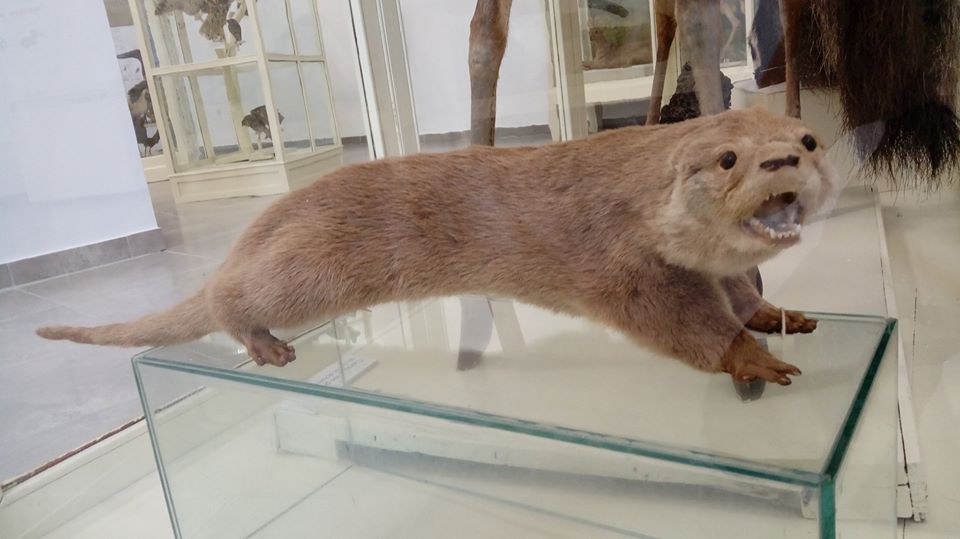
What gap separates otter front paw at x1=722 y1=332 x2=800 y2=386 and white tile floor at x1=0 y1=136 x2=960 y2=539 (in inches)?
9.1

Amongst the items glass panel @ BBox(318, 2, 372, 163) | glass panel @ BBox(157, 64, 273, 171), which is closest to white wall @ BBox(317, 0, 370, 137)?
glass panel @ BBox(318, 2, 372, 163)

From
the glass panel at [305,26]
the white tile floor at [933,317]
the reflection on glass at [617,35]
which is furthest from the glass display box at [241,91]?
the white tile floor at [933,317]

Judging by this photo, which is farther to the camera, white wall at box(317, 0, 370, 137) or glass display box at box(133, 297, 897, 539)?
white wall at box(317, 0, 370, 137)

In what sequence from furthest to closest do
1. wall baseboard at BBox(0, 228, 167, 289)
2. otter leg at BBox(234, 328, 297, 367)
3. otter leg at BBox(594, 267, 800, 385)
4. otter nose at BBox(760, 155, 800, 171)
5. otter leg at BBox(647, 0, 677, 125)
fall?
wall baseboard at BBox(0, 228, 167, 289), otter leg at BBox(234, 328, 297, 367), otter leg at BBox(647, 0, 677, 125), otter leg at BBox(594, 267, 800, 385), otter nose at BBox(760, 155, 800, 171)

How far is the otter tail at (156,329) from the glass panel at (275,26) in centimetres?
33

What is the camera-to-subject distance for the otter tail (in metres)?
0.85

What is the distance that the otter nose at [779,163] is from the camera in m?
0.49

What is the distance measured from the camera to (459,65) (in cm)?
87

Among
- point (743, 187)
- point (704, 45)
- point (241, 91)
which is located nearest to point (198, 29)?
point (241, 91)

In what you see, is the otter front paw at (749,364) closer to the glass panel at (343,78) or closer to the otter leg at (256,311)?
the otter leg at (256,311)

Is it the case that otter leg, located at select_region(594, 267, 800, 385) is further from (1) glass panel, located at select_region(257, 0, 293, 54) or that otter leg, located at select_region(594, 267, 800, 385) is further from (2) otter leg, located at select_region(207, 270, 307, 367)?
(1) glass panel, located at select_region(257, 0, 293, 54)

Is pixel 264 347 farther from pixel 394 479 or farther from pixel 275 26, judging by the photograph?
pixel 275 26

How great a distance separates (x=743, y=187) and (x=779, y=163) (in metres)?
0.03

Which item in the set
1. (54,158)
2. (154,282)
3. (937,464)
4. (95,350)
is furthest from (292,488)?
(937,464)
